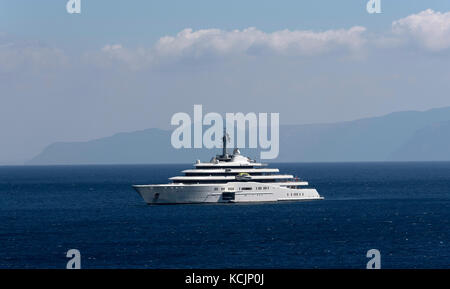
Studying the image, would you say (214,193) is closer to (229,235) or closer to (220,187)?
(220,187)

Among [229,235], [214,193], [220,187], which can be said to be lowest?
[229,235]

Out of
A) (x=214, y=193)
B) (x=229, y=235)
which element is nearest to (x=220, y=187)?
(x=214, y=193)

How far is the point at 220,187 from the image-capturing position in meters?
101

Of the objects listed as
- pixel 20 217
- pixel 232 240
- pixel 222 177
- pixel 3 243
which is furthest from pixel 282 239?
pixel 20 217

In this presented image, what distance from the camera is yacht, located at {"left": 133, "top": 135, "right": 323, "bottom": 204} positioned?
331 feet

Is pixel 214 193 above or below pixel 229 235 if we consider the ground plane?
above

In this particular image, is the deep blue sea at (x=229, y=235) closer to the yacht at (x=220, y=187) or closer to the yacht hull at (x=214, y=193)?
the yacht hull at (x=214, y=193)

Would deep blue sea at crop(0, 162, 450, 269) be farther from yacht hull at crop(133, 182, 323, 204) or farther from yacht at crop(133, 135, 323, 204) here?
yacht at crop(133, 135, 323, 204)

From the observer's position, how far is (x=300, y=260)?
5472 centimetres

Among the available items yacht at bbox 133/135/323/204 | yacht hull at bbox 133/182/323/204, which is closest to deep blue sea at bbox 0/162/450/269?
yacht hull at bbox 133/182/323/204

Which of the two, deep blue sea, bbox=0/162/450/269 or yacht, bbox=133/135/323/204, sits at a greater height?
yacht, bbox=133/135/323/204

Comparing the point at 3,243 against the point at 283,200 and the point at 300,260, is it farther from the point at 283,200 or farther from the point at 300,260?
the point at 283,200

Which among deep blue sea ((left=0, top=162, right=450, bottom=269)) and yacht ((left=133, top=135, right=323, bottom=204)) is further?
yacht ((left=133, top=135, right=323, bottom=204))
